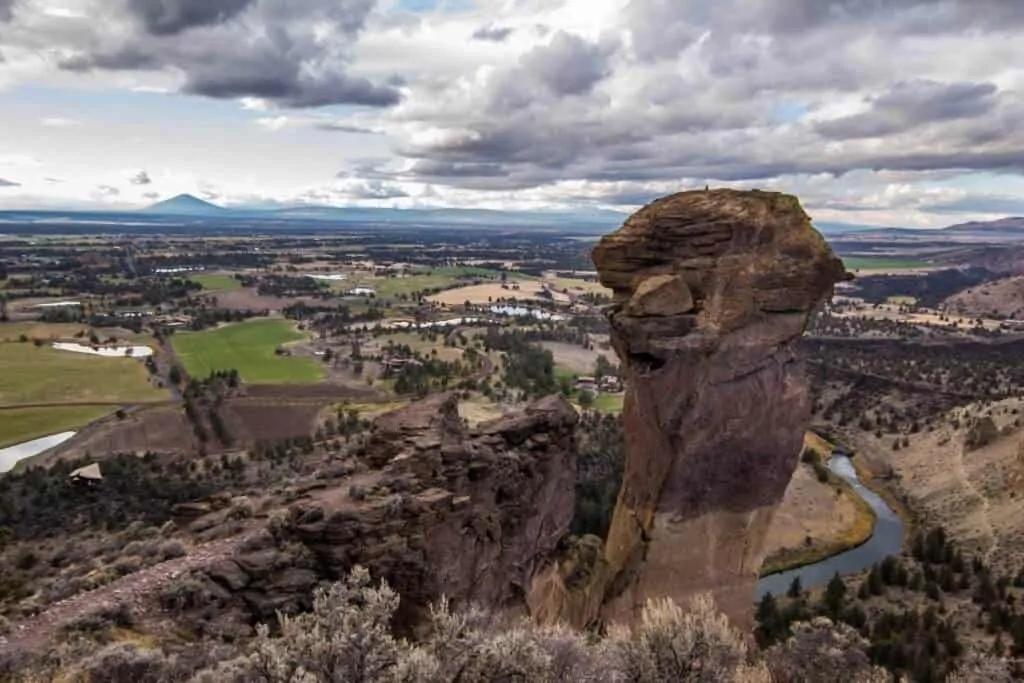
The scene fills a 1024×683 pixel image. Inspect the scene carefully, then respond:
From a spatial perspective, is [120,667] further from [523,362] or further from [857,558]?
[523,362]

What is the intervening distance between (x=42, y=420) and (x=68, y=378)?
25.5 meters

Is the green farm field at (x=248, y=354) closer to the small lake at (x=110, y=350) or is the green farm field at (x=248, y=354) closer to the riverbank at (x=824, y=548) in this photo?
the small lake at (x=110, y=350)

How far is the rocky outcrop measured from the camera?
31.2m

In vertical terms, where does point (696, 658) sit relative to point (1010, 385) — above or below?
above

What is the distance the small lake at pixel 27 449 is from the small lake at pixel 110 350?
54.1 meters

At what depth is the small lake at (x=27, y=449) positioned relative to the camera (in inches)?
3478

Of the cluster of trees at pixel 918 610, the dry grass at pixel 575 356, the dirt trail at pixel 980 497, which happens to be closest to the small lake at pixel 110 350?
the dry grass at pixel 575 356

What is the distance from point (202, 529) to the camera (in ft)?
106

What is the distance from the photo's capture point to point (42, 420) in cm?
10475

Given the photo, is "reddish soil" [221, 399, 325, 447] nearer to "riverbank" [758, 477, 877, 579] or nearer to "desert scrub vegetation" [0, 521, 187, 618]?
"riverbank" [758, 477, 877, 579]

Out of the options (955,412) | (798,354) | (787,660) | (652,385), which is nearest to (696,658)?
(787,660)

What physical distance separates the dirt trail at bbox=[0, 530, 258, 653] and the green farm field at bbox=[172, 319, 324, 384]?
4236 inches

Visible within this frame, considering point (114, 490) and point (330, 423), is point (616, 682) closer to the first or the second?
point (114, 490)

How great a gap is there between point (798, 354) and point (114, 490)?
2374 inches
